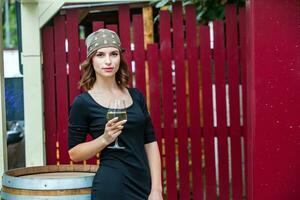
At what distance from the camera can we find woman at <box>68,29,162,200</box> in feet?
9.31

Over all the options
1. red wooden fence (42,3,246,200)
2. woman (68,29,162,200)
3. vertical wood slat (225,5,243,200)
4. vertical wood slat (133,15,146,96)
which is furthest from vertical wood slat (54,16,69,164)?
woman (68,29,162,200)

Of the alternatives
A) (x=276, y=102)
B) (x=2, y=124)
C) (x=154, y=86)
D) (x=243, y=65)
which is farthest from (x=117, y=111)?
(x=243, y=65)

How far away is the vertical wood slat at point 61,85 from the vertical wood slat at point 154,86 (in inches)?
29.1

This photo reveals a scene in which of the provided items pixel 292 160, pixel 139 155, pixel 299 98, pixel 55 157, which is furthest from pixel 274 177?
pixel 55 157

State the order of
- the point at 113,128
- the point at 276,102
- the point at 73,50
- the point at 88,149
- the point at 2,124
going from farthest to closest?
the point at 73,50, the point at 2,124, the point at 276,102, the point at 88,149, the point at 113,128

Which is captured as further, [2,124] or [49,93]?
[49,93]

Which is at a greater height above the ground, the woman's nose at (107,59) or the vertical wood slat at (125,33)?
the vertical wood slat at (125,33)

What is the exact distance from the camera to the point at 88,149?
281cm

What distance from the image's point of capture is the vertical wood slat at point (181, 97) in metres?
5.18

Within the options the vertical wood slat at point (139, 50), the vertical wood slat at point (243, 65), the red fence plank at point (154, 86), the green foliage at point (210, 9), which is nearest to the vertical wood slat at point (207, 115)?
the vertical wood slat at point (243, 65)

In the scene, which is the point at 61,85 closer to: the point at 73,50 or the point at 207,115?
the point at 73,50

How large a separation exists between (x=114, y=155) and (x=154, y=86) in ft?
7.75

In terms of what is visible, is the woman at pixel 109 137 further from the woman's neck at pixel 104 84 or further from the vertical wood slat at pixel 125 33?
the vertical wood slat at pixel 125 33

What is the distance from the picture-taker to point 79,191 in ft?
9.98
